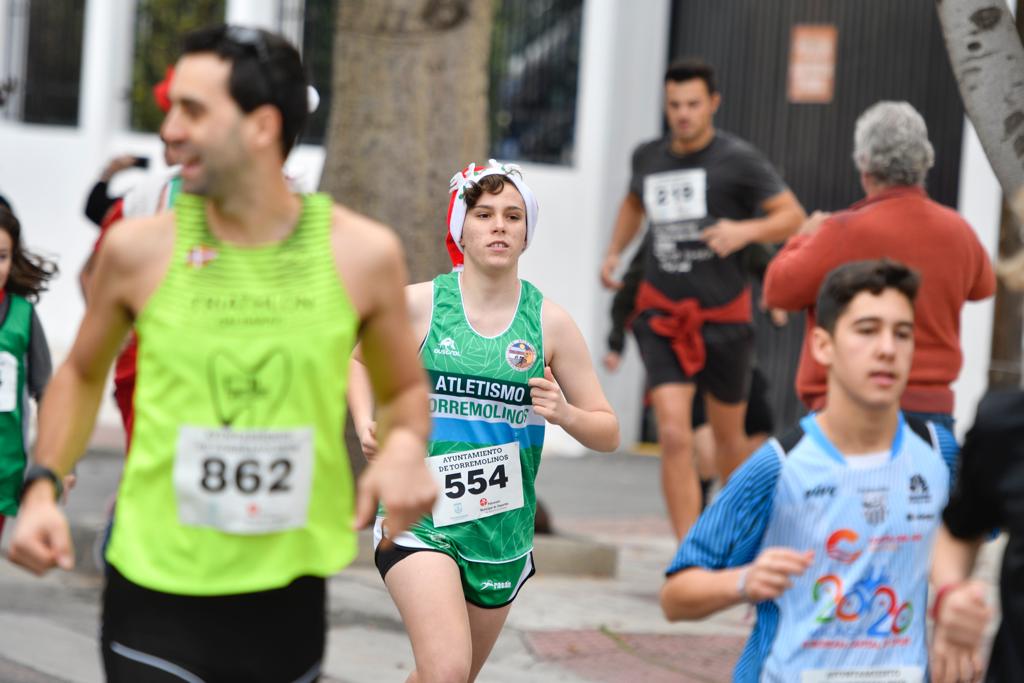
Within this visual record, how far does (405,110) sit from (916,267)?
3.48 metres

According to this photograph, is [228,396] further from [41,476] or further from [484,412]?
[484,412]

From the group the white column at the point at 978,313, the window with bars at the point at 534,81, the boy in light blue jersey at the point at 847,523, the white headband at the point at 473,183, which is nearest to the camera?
the boy in light blue jersey at the point at 847,523

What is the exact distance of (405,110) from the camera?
8.61 metres

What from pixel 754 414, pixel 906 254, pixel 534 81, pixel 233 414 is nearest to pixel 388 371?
pixel 233 414

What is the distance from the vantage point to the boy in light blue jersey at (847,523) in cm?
342

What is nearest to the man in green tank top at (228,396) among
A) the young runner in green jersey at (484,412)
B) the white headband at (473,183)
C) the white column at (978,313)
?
the young runner in green jersey at (484,412)

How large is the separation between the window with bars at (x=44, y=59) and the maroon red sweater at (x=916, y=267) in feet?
34.7

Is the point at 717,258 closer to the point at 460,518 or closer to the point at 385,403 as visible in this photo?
the point at 460,518

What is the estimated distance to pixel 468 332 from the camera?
4832 mm

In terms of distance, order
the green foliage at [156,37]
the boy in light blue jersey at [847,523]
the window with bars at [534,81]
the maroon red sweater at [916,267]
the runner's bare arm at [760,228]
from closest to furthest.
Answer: the boy in light blue jersey at [847,523] < the maroon red sweater at [916,267] < the runner's bare arm at [760,228] < the window with bars at [534,81] < the green foliage at [156,37]

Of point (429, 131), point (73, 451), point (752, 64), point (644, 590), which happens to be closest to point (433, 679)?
point (73, 451)

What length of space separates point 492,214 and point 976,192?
721 cm

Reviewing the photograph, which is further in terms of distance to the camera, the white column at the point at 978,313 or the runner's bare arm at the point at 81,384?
the white column at the point at 978,313

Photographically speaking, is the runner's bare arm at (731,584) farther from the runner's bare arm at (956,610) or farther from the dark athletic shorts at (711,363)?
the dark athletic shorts at (711,363)
